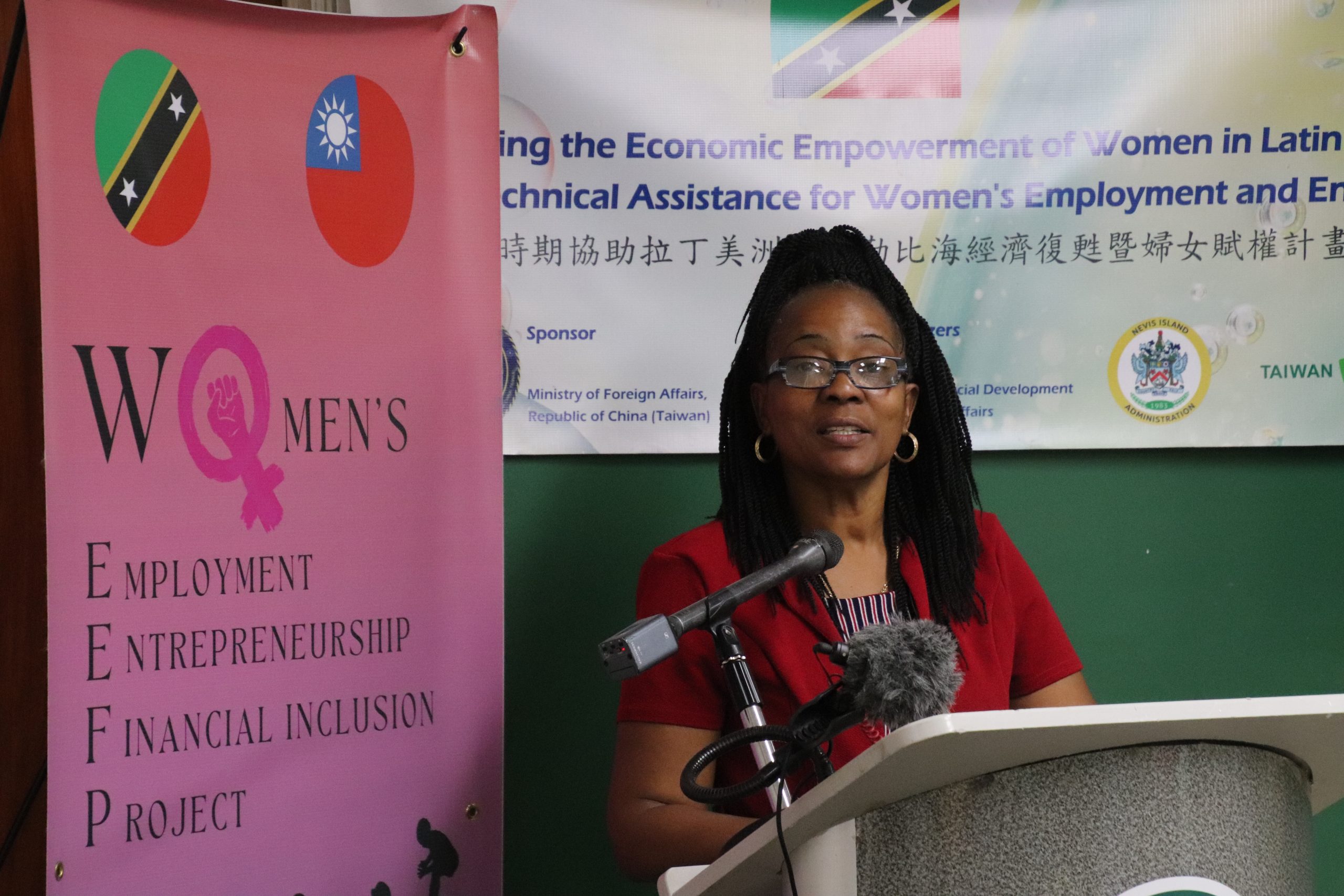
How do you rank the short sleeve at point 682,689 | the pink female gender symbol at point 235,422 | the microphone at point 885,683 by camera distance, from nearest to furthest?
the microphone at point 885,683, the short sleeve at point 682,689, the pink female gender symbol at point 235,422

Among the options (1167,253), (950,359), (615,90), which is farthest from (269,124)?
(1167,253)

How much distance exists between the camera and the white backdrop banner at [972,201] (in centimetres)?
224

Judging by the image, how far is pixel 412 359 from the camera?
1.85 metres

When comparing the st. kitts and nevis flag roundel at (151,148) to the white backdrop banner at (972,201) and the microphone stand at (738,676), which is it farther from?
the microphone stand at (738,676)

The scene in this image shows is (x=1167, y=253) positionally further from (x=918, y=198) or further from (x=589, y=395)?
(x=589, y=395)

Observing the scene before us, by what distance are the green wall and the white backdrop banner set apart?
0.10m

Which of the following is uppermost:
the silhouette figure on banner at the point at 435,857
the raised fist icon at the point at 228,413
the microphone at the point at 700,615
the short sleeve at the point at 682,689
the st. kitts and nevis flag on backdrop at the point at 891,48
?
the st. kitts and nevis flag on backdrop at the point at 891,48

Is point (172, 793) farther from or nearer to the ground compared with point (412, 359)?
nearer to the ground

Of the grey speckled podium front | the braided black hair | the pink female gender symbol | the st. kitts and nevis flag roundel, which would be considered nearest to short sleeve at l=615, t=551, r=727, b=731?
the braided black hair

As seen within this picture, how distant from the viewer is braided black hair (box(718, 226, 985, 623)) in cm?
177

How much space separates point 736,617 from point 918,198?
1032 millimetres

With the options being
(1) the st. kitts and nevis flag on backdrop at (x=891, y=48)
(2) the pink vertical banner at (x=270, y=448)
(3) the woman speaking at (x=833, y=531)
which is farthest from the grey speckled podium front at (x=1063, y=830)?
(1) the st. kitts and nevis flag on backdrop at (x=891, y=48)

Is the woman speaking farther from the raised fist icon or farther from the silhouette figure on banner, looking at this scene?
the raised fist icon

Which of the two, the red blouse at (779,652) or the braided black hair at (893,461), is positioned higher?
the braided black hair at (893,461)
